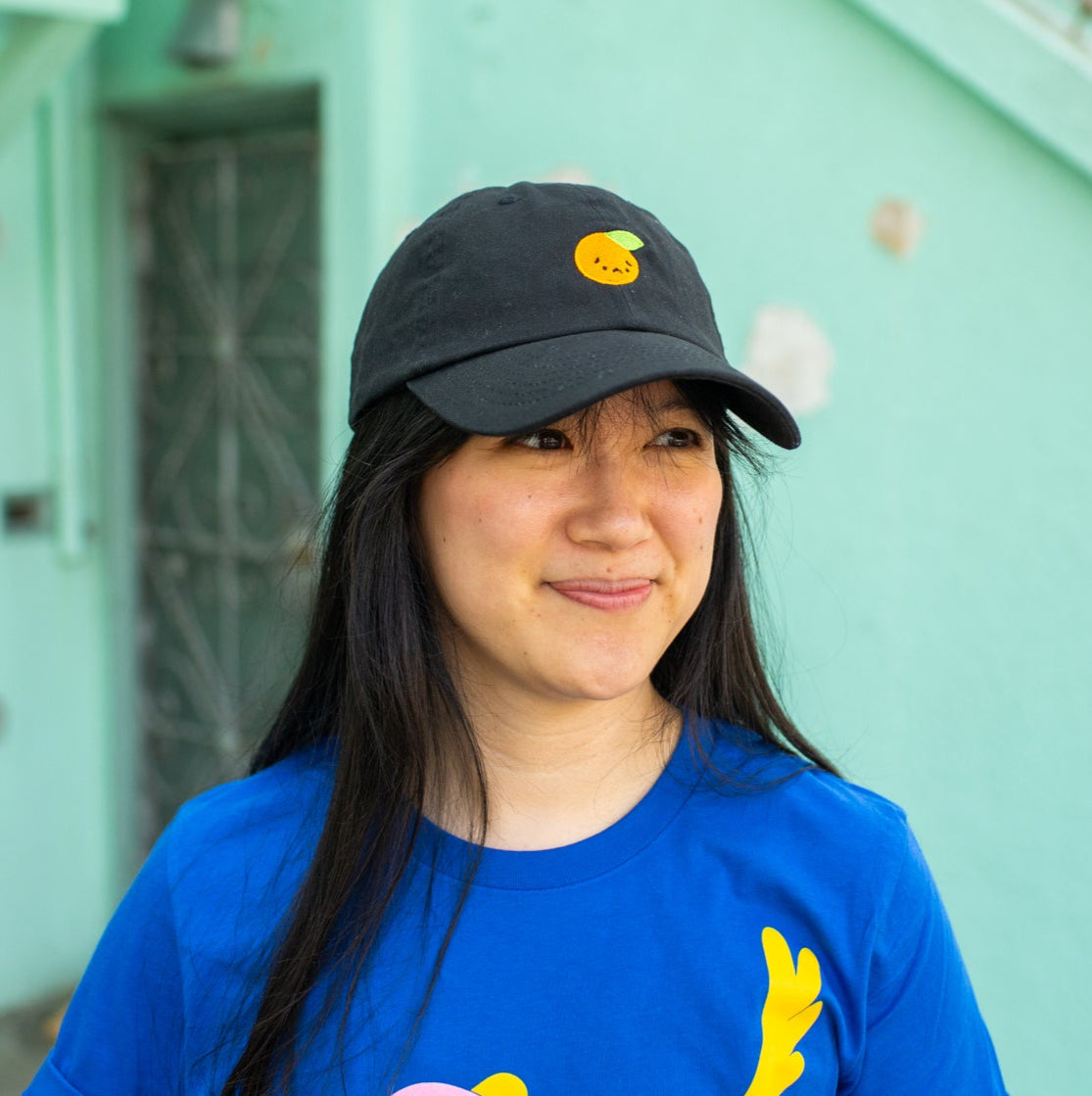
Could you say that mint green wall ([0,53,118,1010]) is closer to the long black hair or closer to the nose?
the long black hair

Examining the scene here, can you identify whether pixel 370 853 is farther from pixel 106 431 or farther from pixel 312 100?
pixel 106 431

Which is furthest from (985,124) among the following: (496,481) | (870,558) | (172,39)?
(172,39)

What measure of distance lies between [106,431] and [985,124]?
8.10 feet

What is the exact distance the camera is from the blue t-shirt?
1.16 meters

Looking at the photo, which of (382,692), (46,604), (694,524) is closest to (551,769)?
(382,692)

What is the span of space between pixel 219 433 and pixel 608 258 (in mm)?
2483

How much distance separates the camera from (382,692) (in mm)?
1330

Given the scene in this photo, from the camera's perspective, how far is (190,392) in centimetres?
354

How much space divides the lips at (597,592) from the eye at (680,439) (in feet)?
0.49

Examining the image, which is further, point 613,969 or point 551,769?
point 551,769

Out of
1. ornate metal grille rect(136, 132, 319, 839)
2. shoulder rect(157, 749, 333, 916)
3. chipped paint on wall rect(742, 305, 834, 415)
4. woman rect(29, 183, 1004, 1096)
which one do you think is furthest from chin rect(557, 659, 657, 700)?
ornate metal grille rect(136, 132, 319, 839)

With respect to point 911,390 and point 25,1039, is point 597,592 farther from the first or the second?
point 25,1039

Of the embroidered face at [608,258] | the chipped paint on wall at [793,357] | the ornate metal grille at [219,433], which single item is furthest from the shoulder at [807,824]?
the ornate metal grille at [219,433]

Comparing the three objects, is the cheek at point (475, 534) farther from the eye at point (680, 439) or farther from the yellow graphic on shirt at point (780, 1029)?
the yellow graphic on shirt at point (780, 1029)
